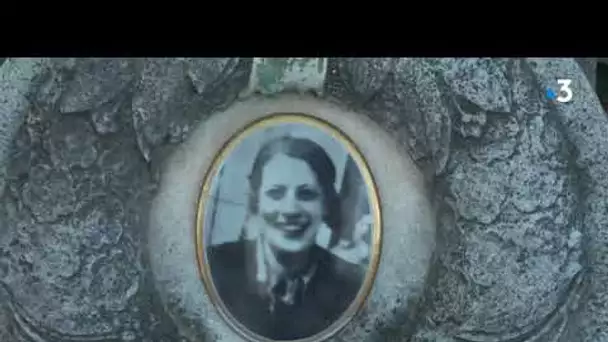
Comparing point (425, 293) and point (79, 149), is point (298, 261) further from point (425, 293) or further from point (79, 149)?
point (79, 149)

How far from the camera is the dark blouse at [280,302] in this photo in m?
3.65

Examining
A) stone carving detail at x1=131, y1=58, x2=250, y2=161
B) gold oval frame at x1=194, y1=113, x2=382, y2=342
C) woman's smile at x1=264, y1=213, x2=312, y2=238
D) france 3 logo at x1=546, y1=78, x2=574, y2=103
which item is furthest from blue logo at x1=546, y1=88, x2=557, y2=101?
stone carving detail at x1=131, y1=58, x2=250, y2=161

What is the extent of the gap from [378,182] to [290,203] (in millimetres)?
298

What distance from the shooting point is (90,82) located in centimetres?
364

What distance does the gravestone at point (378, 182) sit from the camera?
361 centimetres

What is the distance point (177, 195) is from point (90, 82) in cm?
47

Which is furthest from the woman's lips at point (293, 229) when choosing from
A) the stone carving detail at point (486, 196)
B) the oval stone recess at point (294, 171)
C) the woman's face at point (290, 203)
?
the stone carving detail at point (486, 196)

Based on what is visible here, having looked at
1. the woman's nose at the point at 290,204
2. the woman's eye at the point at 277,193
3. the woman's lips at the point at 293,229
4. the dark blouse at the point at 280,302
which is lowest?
the dark blouse at the point at 280,302

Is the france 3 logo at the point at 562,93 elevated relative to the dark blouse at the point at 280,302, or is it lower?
elevated

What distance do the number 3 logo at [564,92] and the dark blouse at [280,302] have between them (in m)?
0.88

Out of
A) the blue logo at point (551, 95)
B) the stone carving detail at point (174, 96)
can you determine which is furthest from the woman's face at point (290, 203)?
the blue logo at point (551, 95)

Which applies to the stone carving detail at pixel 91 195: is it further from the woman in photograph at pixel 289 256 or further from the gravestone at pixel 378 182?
the woman in photograph at pixel 289 256

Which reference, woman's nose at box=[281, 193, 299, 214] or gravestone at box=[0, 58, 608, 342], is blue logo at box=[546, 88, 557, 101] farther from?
woman's nose at box=[281, 193, 299, 214]
